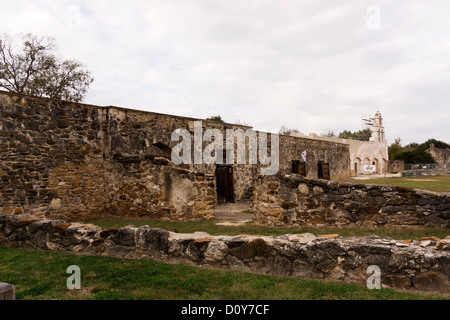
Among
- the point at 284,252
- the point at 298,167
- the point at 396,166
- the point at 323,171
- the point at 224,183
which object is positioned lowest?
the point at 284,252

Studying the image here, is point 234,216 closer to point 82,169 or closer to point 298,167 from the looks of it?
point 82,169

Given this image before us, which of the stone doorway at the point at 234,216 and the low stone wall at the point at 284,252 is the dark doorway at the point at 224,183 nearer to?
the stone doorway at the point at 234,216

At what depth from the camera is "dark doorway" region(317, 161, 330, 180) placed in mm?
26420

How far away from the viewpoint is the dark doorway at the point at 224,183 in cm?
1623

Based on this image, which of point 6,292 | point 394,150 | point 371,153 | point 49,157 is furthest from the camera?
point 394,150

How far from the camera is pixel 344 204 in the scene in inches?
314

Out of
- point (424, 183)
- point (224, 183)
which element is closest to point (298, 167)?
point (424, 183)

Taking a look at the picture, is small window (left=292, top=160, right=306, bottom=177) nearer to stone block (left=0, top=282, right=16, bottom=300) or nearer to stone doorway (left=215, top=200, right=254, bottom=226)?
stone doorway (left=215, top=200, right=254, bottom=226)

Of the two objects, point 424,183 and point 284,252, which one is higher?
point 424,183

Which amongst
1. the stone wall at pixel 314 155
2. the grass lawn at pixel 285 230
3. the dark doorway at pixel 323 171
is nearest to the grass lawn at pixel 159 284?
the grass lawn at pixel 285 230

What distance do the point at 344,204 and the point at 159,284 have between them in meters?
5.34

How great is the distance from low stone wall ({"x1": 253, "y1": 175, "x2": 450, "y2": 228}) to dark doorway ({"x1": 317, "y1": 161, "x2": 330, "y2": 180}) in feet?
61.7

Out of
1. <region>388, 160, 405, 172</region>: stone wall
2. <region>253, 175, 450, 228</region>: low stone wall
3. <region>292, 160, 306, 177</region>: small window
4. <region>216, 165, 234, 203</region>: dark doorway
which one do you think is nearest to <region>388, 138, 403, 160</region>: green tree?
<region>388, 160, 405, 172</region>: stone wall
